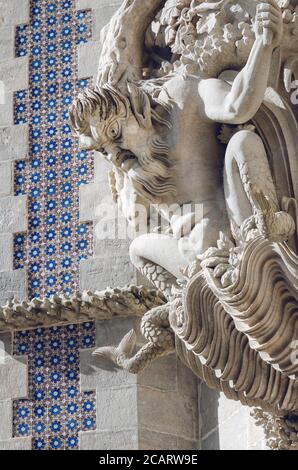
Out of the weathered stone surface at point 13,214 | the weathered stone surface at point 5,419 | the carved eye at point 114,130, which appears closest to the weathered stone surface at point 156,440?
the weathered stone surface at point 5,419

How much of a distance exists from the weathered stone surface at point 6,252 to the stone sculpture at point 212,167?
0.95 m

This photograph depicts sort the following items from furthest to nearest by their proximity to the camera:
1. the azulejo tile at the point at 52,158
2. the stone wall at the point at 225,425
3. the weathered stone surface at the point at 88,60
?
Result: the weathered stone surface at the point at 88,60
the azulejo tile at the point at 52,158
the stone wall at the point at 225,425

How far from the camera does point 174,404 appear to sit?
6.26 metres

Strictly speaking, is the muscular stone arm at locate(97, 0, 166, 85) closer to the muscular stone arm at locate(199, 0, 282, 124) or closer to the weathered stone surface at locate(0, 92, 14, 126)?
the muscular stone arm at locate(199, 0, 282, 124)

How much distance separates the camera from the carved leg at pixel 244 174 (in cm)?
534

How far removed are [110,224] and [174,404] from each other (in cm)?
80

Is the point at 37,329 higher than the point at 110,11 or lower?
lower

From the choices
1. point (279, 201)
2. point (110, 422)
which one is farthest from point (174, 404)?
point (279, 201)

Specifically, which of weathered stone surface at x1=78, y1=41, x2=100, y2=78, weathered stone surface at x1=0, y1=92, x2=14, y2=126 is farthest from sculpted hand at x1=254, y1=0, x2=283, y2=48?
weathered stone surface at x1=0, y1=92, x2=14, y2=126

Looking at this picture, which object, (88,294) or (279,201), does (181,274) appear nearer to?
(279,201)

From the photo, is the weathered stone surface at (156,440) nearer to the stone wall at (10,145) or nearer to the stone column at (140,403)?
the stone column at (140,403)

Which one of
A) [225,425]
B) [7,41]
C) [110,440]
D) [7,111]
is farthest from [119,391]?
[7,41]

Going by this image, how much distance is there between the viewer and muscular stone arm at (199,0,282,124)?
5312mm

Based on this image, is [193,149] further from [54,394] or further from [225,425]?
[54,394]
